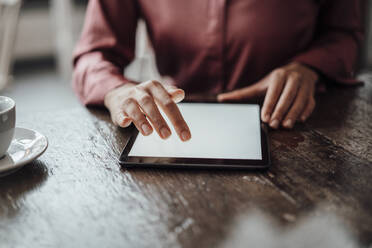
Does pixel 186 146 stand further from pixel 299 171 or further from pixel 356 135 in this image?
pixel 356 135

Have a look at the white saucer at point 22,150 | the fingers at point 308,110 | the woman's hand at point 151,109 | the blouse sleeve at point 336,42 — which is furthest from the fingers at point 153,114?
the blouse sleeve at point 336,42

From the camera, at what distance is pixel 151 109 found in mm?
652

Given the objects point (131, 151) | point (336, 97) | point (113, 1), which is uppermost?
point (113, 1)

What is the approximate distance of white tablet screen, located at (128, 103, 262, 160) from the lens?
62 centimetres

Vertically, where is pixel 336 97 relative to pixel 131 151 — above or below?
below

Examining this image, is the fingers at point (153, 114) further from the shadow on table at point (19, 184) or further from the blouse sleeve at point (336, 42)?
the blouse sleeve at point (336, 42)

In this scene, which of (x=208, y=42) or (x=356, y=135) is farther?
(x=208, y=42)

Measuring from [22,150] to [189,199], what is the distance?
0.30m

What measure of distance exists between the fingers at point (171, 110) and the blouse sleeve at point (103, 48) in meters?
0.20

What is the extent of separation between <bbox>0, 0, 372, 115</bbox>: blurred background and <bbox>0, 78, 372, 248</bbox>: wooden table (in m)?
2.33

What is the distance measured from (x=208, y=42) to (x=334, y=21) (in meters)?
0.39

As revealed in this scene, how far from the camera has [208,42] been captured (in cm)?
112

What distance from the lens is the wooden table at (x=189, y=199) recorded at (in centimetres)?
44

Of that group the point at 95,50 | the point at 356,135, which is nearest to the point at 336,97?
the point at 356,135
